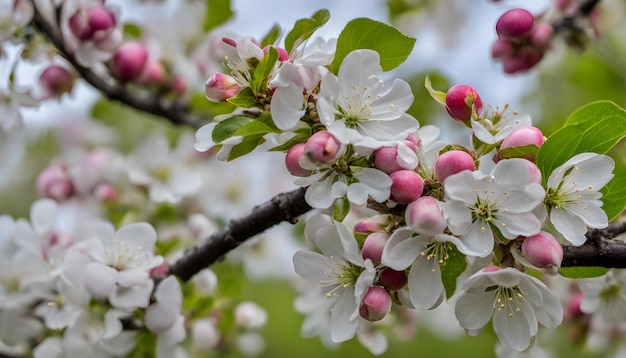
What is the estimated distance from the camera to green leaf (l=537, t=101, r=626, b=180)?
963 mm

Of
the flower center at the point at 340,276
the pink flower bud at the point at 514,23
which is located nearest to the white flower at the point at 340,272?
the flower center at the point at 340,276

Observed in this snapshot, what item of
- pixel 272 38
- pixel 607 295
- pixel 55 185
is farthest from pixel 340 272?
pixel 55 185

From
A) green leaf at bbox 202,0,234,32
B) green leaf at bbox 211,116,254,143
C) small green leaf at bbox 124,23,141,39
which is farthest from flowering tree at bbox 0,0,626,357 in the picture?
green leaf at bbox 202,0,234,32

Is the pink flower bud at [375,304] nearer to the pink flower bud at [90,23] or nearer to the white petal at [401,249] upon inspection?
the white petal at [401,249]

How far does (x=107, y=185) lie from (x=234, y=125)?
97 centimetres

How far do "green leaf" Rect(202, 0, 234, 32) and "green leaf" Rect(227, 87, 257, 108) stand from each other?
919 mm

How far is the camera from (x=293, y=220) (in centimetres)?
107

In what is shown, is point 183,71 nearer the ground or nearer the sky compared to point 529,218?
nearer the ground

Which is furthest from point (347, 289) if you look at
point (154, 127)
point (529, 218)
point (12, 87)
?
point (154, 127)

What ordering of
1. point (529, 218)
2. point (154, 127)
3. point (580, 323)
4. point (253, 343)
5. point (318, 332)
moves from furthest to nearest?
1. point (154, 127)
2. point (253, 343)
3. point (580, 323)
4. point (318, 332)
5. point (529, 218)

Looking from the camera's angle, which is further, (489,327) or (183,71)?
(183,71)

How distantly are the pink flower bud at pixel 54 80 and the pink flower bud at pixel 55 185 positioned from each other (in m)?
0.28

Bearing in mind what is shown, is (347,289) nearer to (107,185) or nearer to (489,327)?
(489,327)

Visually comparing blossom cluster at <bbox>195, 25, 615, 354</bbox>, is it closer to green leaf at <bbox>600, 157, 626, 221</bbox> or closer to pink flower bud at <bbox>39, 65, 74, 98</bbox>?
Result: green leaf at <bbox>600, 157, 626, 221</bbox>
